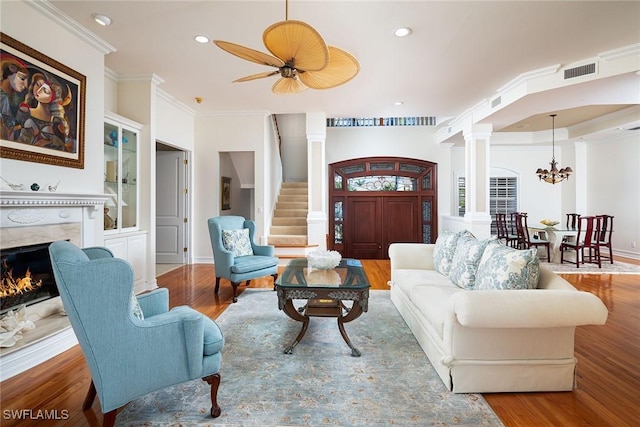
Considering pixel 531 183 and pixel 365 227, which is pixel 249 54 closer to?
pixel 365 227

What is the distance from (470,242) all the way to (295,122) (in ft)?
19.4

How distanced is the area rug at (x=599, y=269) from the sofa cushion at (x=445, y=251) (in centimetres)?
351

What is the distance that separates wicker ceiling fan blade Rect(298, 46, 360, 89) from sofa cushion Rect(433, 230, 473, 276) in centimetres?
Result: 195

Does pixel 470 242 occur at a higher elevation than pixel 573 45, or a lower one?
lower

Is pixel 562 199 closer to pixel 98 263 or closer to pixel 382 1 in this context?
pixel 382 1

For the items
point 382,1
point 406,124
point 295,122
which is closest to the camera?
point 382,1

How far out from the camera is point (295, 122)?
7902 mm

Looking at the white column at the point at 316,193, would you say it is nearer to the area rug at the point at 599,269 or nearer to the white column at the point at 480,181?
the white column at the point at 480,181

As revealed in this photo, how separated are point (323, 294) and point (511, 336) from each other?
1.31 meters

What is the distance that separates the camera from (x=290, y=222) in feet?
22.7

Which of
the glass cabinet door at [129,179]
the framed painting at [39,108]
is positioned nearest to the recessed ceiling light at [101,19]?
the framed painting at [39,108]

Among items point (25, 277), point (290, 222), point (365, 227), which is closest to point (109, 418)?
point (25, 277)

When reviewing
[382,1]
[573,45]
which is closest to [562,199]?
[573,45]

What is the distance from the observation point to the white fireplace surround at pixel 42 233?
233cm
